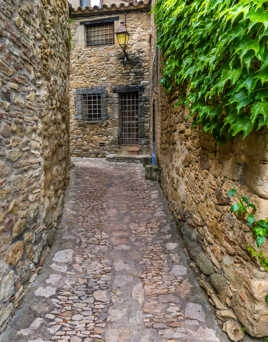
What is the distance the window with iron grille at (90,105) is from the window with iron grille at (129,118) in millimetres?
→ 759

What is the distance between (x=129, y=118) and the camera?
9516 millimetres

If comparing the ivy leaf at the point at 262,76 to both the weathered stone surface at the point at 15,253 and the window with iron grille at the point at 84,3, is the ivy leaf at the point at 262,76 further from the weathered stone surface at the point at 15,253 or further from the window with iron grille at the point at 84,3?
the window with iron grille at the point at 84,3

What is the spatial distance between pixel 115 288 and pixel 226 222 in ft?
4.31

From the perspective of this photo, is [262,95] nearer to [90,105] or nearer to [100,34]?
[90,105]

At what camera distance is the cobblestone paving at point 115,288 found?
194 centimetres

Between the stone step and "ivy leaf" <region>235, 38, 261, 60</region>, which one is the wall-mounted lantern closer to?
the stone step

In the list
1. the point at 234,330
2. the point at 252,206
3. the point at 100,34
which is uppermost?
the point at 100,34

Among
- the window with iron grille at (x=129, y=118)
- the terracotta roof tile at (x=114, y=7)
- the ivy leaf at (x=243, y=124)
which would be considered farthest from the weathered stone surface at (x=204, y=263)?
the terracotta roof tile at (x=114, y=7)

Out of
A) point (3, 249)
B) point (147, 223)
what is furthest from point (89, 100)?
point (3, 249)

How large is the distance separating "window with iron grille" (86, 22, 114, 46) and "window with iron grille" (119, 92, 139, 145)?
219 centimetres

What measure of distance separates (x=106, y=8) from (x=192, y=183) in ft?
29.2

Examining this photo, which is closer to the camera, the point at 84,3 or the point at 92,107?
the point at 92,107

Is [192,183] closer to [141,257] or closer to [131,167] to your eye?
[141,257]

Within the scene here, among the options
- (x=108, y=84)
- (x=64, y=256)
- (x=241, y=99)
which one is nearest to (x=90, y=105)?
(x=108, y=84)
